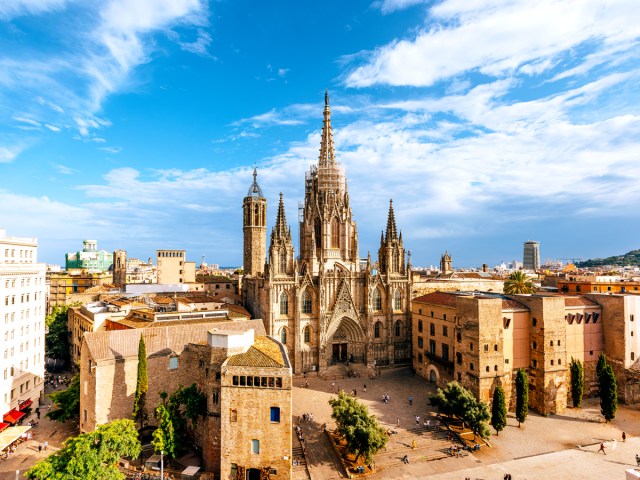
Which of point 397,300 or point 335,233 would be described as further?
point 335,233

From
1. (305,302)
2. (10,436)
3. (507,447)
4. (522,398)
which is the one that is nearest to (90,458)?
(10,436)

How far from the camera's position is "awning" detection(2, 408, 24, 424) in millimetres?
36062

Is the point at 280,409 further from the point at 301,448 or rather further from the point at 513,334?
the point at 513,334

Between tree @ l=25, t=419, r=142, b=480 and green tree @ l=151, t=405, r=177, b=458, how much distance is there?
2.11 metres

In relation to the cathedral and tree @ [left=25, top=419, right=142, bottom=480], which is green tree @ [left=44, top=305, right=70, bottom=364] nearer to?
the cathedral

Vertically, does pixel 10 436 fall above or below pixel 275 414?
below

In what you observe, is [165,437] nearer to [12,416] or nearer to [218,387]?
[218,387]

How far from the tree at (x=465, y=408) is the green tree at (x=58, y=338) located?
55.6 m

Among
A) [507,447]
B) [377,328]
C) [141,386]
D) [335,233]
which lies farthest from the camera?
[335,233]

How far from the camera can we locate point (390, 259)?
57562 mm

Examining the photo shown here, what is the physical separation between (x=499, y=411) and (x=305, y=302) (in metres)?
27.1

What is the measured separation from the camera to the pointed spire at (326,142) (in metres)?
62.5

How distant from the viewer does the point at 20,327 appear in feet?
135

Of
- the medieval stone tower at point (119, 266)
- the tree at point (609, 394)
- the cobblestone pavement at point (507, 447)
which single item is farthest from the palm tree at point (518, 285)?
the medieval stone tower at point (119, 266)
